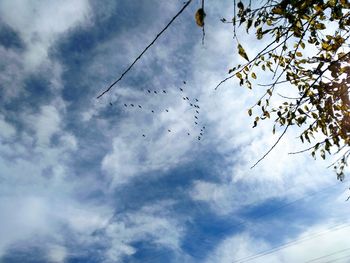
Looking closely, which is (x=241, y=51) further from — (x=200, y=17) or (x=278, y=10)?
(x=200, y=17)

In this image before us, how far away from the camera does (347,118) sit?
6023 millimetres

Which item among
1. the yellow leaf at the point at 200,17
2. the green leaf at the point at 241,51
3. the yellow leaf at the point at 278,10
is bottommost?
the yellow leaf at the point at 200,17

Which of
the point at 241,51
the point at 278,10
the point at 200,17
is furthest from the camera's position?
the point at 278,10

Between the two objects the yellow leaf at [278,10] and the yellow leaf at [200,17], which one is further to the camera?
the yellow leaf at [278,10]

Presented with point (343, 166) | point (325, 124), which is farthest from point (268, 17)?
point (343, 166)

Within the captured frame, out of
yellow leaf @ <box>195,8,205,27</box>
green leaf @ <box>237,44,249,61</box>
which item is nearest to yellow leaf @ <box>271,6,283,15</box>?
green leaf @ <box>237,44,249,61</box>

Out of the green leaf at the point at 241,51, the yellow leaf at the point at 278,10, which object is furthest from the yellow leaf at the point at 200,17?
the yellow leaf at the point at 278,10

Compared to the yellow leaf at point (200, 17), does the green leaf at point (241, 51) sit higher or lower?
higher

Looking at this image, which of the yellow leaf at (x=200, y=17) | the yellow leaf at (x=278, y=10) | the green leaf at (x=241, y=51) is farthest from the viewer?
the yellow leaf at (x=278, y=10)

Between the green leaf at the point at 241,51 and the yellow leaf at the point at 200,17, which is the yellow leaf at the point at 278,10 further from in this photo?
the yellow leaf at the point at 200,17

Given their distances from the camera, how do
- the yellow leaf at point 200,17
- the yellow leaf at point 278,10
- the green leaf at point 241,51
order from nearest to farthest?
the yellow leaf at point 200,17, the green leaf at point 241,51, the yellow leaf at point 278,10

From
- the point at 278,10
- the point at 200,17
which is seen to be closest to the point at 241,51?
the point at 278,10

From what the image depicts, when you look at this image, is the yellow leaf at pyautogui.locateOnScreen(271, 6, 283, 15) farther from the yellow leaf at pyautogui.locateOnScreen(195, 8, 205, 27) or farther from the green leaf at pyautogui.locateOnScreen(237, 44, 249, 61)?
the yellow leaf at pyautogui.locateOnScreen(195, 8, 205, 27)

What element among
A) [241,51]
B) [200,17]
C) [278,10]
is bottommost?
[200,17]
